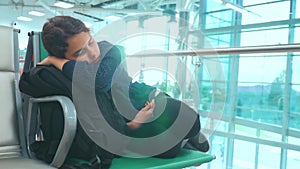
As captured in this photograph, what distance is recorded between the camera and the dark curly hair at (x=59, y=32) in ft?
3.98

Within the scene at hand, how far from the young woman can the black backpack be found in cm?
4

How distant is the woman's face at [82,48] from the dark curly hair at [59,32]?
0.7 inches

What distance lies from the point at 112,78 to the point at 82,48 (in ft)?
0.60

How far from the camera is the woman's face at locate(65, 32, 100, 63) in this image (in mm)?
1190

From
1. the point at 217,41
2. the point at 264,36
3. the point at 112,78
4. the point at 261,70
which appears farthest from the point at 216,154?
the point at 261,70

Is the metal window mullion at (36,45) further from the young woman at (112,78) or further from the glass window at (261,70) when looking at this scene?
the glass window at (261,70)

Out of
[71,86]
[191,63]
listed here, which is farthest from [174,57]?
[71,86]

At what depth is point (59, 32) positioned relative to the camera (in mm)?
1227

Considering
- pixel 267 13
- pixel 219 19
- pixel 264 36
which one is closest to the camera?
pixel 264 36

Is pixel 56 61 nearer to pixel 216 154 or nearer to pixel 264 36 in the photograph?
pixel 216 154

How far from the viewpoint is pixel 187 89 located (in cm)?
180

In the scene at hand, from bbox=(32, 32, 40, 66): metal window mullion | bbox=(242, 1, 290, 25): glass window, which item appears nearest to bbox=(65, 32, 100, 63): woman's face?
bbox=(32, 32, 40, 66): metal window mullion

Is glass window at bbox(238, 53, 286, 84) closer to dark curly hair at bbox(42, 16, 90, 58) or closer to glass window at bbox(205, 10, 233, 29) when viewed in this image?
glass window at bbox(205, 10, 233, 29)

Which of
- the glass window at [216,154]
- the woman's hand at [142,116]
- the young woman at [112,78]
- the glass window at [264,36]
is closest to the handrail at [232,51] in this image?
the young woman at [112,78]
